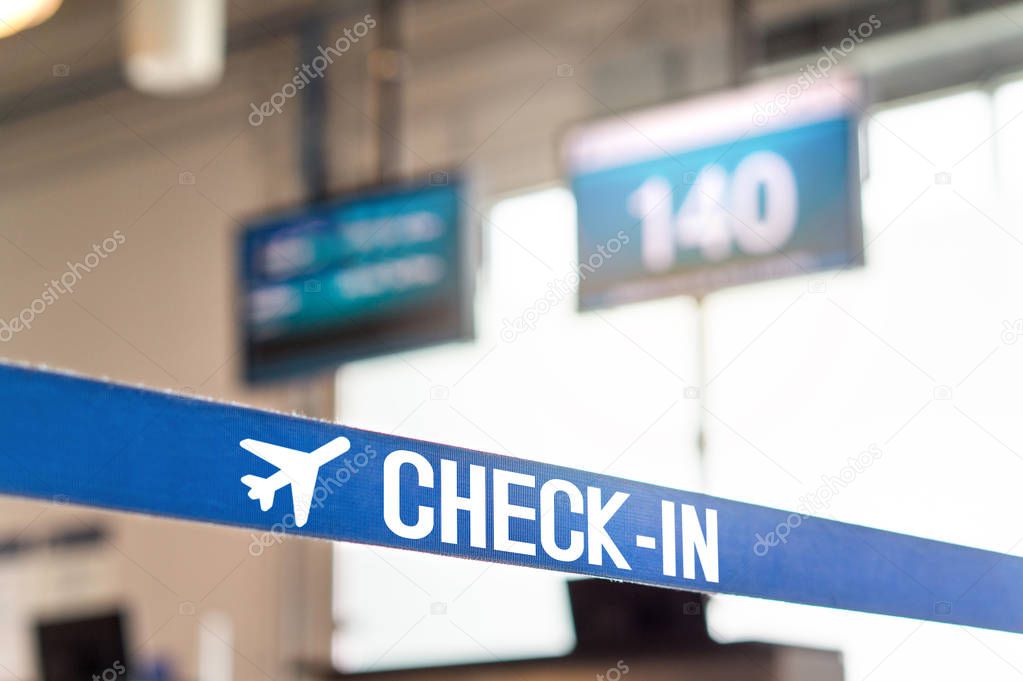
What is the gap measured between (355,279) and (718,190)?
59.6 inches

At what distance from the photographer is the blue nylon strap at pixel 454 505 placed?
1311 mm

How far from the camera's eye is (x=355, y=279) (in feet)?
17.0

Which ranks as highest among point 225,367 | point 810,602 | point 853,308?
point 225,367

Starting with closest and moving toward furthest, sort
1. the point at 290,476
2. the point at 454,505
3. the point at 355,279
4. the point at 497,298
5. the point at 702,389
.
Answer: the point at 290,476, the point at 454,505, the point at 355,279, the point at 702,389, the point at 497,298

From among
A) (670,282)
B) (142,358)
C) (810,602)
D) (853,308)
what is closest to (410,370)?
(142,358)

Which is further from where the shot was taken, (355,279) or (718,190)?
(355,279)

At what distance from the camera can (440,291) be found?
16.4 feet

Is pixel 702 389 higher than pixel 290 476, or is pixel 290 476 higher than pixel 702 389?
pixel 702 389

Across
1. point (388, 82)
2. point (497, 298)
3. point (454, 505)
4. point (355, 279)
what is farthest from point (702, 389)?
point (454, 505)

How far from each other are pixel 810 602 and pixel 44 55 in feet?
21.5

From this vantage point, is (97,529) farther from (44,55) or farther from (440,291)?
(440,291)

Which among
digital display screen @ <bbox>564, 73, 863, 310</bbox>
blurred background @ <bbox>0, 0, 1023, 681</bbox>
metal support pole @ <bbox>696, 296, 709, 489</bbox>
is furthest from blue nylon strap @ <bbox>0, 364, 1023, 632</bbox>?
metal support pole @ <bbox>696, 296, 709, 489</bbox>

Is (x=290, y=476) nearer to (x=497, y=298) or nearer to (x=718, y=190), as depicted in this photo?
(x=718, y=190)

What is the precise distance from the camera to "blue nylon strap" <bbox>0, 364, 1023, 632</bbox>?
4.30 feet
